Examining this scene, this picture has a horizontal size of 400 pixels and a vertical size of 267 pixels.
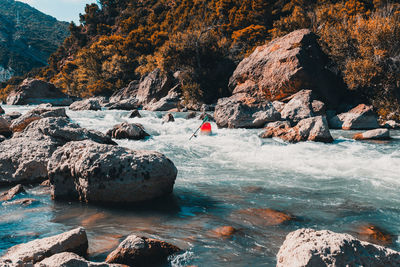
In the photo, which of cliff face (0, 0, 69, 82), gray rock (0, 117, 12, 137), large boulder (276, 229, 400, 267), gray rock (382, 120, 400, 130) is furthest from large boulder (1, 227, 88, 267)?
cliff face (0, 0, 69, 82)

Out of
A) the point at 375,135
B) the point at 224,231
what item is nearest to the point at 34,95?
the point at 375,135

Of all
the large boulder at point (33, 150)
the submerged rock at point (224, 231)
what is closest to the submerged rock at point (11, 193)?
the large boulder at point (33, 150)

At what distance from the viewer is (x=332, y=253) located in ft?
9.11

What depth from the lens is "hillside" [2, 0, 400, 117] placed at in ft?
65.8

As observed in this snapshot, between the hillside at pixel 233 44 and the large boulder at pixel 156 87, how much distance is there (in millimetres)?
1086

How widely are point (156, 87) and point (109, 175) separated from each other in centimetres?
2936

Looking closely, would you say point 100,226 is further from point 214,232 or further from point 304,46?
point 304,46

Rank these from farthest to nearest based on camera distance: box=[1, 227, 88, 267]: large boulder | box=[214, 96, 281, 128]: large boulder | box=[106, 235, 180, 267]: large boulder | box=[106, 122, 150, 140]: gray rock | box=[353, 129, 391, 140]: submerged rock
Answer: box=[214, 96, 281, 128]: large boulder, box=[106, 122, 150, 140]: gray rock, box=[353, 129, 391, 140]: submerged rock, box=[106, 235, 180, 267]: large boulder, box=[1, 227, 88, 267]: large boulder

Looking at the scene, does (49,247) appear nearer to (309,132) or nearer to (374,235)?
(374,235)

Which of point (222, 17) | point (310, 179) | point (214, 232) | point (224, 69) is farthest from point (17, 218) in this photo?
point (222, 17)

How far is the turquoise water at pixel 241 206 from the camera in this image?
14.8 ft

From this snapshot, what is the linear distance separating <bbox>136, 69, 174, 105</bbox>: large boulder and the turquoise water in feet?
76.0

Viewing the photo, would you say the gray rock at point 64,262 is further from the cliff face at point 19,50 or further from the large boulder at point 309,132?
the cliff face at point 19,50

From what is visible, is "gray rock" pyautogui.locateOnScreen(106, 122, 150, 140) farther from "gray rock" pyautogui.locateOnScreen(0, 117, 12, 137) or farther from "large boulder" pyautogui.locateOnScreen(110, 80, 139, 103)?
"large boulder" pyautogui.locateOnScreen(110, 80, 139, 103)
